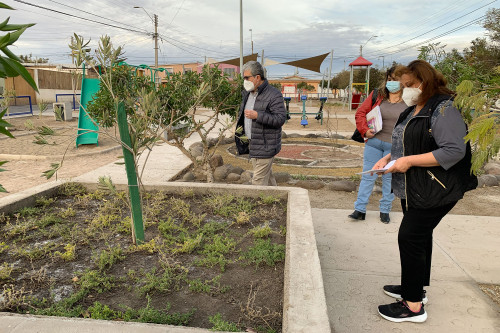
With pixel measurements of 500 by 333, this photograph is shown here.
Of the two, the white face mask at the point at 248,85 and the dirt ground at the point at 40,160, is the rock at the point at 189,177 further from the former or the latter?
the white face mask at the point at 248,85

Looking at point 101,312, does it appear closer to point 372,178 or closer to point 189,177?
point 372,178

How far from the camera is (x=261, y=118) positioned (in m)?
4.26

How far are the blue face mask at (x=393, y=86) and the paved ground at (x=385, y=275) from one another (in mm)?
1596

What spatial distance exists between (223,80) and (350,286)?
301 centimetres

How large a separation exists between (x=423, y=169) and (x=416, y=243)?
52cm

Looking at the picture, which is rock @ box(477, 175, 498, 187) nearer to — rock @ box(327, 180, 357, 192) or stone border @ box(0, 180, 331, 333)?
rock @ box(327, 180, 357, 192)

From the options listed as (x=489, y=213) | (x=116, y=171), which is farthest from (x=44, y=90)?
(x=489, y=213)

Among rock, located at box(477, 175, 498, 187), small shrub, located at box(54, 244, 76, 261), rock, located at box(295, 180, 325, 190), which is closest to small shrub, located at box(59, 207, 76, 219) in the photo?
small shrub, located at box(54, 244, 76, 261)

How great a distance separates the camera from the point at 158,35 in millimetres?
39281

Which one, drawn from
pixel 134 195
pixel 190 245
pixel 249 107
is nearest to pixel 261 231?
pixel 190 245

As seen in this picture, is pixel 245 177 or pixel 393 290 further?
pixel 245 177

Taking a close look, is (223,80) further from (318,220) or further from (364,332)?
(364,332)

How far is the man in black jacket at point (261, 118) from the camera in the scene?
430cm

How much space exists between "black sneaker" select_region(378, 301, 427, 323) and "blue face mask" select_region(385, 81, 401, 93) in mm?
2295
